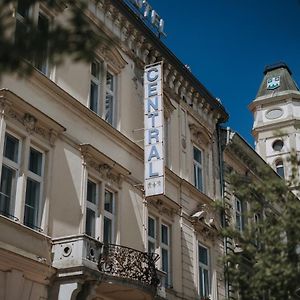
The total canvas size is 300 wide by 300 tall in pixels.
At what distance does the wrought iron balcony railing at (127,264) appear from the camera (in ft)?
51.9

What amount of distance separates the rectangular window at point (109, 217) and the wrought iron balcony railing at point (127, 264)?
1464mm

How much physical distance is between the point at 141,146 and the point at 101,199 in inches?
129

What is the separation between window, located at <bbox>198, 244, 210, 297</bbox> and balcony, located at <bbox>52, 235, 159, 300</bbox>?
223 inches

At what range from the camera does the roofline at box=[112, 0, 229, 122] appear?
21.3 meters

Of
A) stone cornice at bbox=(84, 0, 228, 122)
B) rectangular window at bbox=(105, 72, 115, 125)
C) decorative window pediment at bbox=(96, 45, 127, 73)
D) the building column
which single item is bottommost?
the building column

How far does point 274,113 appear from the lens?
46250mm

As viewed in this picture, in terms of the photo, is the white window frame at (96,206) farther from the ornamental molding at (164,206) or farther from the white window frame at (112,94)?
the ornamental molding at (164,206)

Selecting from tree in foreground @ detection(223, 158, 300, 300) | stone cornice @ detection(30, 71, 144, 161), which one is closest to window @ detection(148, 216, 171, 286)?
stone cornice @ detection(30, 71, 144, 161)

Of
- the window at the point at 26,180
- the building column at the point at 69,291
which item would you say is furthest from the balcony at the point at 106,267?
the window at the point at 26,180

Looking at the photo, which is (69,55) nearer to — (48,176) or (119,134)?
(48,176)

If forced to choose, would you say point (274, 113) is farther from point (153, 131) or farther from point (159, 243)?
point (153, 131)

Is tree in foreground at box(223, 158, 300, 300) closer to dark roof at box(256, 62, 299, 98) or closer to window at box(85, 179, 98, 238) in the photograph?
window at box(85, 179, 98, 238)

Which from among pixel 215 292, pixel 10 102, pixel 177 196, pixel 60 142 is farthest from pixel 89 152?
pixel 215 292

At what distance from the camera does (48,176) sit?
52.3ft
